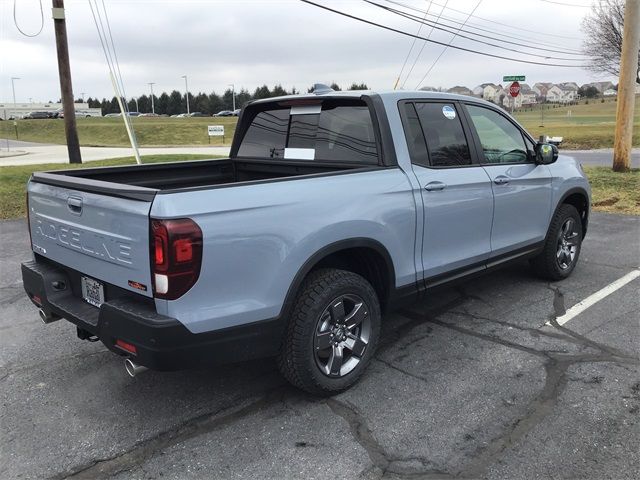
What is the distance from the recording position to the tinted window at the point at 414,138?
150 inches

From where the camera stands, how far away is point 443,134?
4.13 m

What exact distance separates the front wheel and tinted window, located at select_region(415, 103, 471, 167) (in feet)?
4.09

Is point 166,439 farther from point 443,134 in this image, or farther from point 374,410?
point 443,134

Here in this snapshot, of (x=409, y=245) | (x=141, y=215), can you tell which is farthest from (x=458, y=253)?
(x=141, y=215)

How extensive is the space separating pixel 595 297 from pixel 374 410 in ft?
9.73

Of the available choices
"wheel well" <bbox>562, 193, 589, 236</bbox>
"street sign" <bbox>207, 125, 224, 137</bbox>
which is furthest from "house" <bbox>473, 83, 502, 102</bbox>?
"wheel well" <bbox>562, 193, 589, 236</bbox>

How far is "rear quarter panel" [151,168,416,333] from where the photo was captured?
2.63m

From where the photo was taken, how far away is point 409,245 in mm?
3662

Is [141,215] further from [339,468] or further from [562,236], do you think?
[562,236]

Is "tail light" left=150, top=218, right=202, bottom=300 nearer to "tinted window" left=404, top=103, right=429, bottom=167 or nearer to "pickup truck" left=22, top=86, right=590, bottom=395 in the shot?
"pickup truck" left=22, top=86, right=590, bottom=395

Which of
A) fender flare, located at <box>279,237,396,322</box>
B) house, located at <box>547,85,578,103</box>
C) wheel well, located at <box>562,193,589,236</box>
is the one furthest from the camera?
house, located at <box>547,85,578,103</box>

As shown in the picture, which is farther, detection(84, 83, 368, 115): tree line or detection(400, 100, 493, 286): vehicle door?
detection(84, 83, 368, 115): tree line

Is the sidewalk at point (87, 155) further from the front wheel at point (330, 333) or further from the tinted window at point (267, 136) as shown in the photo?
the front wheel at point (330, 333)

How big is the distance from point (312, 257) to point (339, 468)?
3.59 feet
